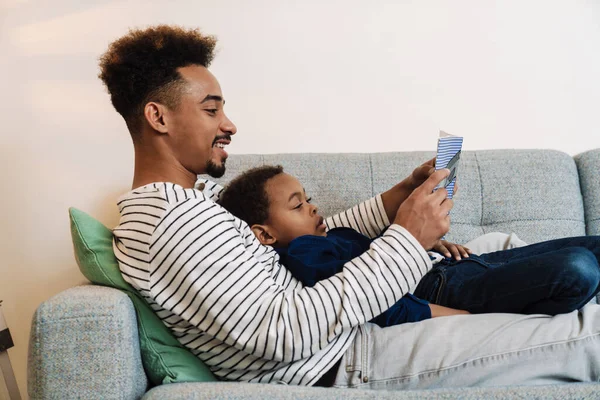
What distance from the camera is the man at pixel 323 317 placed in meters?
0.98

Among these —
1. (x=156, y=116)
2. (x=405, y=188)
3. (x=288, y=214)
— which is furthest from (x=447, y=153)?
(x=156, y=116)

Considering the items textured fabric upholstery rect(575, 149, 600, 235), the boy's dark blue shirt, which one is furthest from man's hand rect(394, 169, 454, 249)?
textured fabric upholstery rect(575, 149, 600, 235)

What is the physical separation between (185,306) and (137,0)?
1.42 meters

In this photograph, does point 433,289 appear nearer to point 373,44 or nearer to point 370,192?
point 370,192

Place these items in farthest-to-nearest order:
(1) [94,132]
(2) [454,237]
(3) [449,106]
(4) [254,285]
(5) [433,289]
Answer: (3) [449,106] < (1) [94,132] < (2) [454,237] < (5) [433,289] < (4) [254,285]

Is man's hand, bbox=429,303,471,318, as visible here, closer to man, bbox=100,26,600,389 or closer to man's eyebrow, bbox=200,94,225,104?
man, bbox=100,26,600,389

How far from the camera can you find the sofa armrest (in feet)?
3.05

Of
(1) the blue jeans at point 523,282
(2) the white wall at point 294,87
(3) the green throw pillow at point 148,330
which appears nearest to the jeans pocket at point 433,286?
(1) the blue jeans at point 523,282

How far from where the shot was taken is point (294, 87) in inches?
81.4

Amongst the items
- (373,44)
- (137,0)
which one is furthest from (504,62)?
(137,0)

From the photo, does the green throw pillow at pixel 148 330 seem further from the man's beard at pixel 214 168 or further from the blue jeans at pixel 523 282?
the blue jeans at pixel 523 282

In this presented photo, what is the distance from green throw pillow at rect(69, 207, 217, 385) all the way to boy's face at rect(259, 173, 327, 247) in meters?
0.42

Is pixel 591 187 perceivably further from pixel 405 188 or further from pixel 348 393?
pixel 348 393

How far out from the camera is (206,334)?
3.47ft
